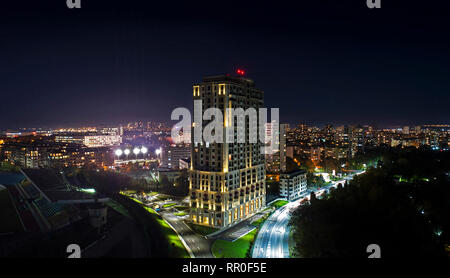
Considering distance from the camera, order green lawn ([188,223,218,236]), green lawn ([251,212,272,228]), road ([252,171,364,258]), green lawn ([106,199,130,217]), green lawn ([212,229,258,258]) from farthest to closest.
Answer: green lawn ([106,199,130,217])
green lawn ([251,212,272,228])
green lawn ([188,223,218,236])
green lawn ([212,229,258,258])
road ([252,171,364,258])

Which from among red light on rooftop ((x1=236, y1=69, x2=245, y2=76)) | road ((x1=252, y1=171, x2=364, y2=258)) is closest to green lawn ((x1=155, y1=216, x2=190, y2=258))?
road ((x1=252, y1=171, x2=364, y2=258))

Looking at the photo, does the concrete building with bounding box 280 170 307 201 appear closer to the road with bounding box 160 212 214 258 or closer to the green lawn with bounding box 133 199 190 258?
the road with bounding box 160 212 214 258

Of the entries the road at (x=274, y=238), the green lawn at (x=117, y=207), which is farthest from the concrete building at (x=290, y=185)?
the green lawn at (x=117, y=207)

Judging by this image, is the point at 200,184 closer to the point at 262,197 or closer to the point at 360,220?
the point at 262,197

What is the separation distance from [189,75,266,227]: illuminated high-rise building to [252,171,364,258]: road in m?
3.20

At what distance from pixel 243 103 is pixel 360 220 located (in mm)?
16297

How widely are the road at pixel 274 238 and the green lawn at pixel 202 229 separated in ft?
14.0

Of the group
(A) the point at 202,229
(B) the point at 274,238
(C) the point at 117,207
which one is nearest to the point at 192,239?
(A) the point at 202,229

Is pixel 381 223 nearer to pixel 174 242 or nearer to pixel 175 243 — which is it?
pixel 175 243

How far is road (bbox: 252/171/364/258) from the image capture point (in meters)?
20.6

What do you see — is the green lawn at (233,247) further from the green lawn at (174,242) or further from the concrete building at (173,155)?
the concrete building at (173,155)

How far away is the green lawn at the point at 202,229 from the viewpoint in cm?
2555

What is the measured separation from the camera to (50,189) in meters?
33.8
